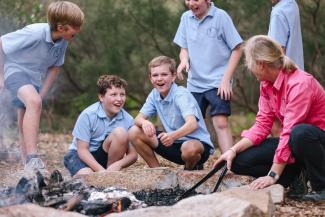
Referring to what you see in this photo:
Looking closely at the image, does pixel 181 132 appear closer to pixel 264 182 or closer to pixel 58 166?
pixel 264 182

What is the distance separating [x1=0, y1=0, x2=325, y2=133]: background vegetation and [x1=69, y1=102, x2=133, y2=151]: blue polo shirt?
3131 mm

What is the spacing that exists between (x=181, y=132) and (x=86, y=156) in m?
0.78

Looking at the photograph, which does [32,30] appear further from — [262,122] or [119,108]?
[262,122]

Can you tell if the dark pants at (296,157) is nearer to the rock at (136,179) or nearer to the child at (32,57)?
the rock at (136,179)

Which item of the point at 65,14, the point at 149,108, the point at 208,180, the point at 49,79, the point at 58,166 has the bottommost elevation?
the point at 58,166

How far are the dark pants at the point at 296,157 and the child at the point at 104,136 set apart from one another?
1.04 meters

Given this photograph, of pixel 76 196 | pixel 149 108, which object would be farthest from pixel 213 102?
pixel 76 196

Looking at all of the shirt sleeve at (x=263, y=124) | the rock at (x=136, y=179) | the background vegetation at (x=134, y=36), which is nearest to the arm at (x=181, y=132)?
the rock at (x=136, y=179)

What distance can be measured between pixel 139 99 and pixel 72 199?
21.5 feet

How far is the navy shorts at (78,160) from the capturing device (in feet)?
17.9

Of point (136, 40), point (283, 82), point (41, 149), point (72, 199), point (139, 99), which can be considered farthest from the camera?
point (139, 99)

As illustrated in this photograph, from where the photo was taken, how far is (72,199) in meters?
4.07

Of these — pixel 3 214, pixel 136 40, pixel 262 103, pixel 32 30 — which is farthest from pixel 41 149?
pixel 3 214

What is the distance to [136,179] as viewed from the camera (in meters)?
4.88
